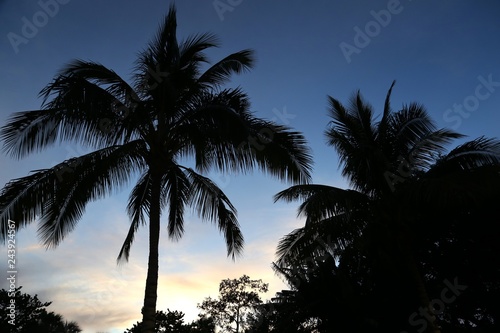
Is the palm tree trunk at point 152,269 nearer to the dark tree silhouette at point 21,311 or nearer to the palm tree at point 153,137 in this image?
the palm tree at point 153,137

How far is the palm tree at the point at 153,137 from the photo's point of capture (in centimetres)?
763

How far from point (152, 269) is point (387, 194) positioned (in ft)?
21.3

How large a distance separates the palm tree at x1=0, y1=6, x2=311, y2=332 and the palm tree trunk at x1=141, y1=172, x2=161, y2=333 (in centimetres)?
2

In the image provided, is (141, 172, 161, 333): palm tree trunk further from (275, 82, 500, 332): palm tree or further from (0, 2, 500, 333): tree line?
(275, 82, 500, 332): palm tree

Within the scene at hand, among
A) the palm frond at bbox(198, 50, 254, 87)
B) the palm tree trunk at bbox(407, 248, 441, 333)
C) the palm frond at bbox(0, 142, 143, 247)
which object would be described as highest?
the palm frond at bbox(198, 50, 254, 87)

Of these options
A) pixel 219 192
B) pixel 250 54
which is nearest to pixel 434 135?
pixel 250 54

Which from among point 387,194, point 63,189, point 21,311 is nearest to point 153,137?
point 63,189

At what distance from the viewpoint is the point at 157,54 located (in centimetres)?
931

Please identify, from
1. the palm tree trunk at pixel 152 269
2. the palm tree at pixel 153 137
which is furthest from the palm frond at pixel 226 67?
the palm tree trunk at pixel 152 269

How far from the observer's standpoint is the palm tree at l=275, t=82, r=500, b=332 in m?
9.05

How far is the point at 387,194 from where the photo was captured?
1012 centimetres

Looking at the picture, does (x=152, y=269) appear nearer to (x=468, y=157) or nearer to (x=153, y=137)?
(x=153, y=137)

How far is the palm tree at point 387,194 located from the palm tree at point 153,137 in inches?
78.7

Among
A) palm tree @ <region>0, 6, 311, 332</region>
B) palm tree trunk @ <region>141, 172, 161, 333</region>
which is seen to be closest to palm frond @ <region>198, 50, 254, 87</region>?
palm tree @ <region>0, 6, 311, 332</region>
